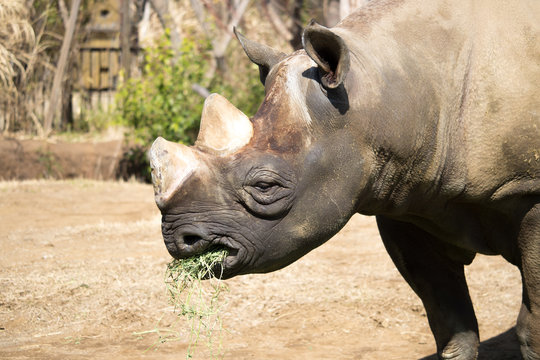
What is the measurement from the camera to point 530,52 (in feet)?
10.7

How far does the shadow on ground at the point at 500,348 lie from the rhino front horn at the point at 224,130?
86.7 inches

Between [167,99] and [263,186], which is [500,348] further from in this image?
[167,99]

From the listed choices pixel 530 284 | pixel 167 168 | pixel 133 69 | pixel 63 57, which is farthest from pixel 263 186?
pixel 133 69

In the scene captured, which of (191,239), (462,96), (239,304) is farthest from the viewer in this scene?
(239,304)

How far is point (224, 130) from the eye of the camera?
3055 mm

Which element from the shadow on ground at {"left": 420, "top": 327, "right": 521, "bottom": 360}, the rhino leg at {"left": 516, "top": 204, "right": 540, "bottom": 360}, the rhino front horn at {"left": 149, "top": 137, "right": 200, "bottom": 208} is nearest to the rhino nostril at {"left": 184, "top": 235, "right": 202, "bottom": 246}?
the rhino front horn at {"left": 149, "top": 137, "right": 200, "bottom": 208}

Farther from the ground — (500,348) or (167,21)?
(167,21)

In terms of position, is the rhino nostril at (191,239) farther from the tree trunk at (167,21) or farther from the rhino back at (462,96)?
the tree trunk at (167,21)

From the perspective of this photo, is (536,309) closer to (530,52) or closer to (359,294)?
(530,52)

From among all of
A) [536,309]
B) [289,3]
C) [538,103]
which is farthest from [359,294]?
[289,3]

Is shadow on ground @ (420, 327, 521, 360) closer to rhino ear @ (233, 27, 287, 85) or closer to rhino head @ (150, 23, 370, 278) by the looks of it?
rhino head @ (150, 23, 370, 278)

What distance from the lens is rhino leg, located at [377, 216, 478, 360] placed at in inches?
152

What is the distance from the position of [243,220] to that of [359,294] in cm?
278

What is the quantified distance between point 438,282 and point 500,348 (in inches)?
46.8
